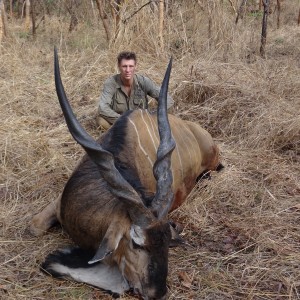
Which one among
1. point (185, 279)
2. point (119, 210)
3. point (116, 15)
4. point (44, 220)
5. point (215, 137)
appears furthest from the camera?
point (116, 15)

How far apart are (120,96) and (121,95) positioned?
0.5 inches

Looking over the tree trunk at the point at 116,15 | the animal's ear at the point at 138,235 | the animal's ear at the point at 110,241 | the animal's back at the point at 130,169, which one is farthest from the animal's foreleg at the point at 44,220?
the tree trunk at the point at 116,15

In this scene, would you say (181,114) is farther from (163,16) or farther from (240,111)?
(163,16)

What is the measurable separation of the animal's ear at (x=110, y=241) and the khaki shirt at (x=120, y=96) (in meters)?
2.27

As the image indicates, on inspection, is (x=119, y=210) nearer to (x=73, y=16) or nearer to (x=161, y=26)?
(x=161, y=26)

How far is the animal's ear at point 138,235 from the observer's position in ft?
7.52

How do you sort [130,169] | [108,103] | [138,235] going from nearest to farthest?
[138,235], [130,169], [108,103]

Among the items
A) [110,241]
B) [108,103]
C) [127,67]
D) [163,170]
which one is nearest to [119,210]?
[110,241]

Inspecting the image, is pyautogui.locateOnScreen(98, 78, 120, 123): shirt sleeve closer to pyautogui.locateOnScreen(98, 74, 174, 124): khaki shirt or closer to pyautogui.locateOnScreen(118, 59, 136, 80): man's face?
pyautogui.locateOnScreen(98, 74, 174, 124): khaki shirt

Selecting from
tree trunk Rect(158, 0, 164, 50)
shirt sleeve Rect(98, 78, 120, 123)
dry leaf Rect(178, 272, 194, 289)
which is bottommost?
dry leaf Rect(178, 272, 194, 289)

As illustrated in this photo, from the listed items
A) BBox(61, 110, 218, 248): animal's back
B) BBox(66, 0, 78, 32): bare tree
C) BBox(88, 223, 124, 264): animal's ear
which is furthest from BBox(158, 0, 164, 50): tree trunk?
BBox(88, 223, 124, 264): animal's ear

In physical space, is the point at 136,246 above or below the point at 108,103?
below

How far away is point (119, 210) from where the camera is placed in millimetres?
2479

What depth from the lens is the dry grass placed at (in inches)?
107
